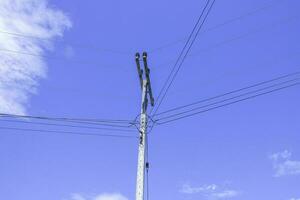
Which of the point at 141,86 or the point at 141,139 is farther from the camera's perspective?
the point at 141,86

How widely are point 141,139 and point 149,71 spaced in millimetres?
2966

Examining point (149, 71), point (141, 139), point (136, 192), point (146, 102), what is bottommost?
point (136, 192)

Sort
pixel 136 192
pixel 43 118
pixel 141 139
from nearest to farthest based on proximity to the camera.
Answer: pixel 136 192 → pixel 141 139 → pixel 43 118

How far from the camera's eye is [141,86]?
17.3 metres

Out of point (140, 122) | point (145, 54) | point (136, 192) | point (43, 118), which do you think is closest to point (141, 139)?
point (140, 122)

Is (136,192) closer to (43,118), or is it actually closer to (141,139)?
(141,139)

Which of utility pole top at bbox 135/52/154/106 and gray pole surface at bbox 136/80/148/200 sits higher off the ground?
utility pole top at bbox 135/52/154/106

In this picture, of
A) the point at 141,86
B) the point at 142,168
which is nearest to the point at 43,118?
the point at 141,86

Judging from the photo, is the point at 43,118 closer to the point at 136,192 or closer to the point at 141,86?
A: the point at 141,86

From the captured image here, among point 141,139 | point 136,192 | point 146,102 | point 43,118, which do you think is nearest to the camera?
point 136,192

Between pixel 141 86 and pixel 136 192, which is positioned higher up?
pixel 141 86

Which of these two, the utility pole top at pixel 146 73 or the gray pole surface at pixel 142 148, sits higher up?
the utility pole top at pixel 146 73

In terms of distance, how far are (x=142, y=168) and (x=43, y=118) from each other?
6.49 meters

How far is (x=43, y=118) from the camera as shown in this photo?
19109mm
